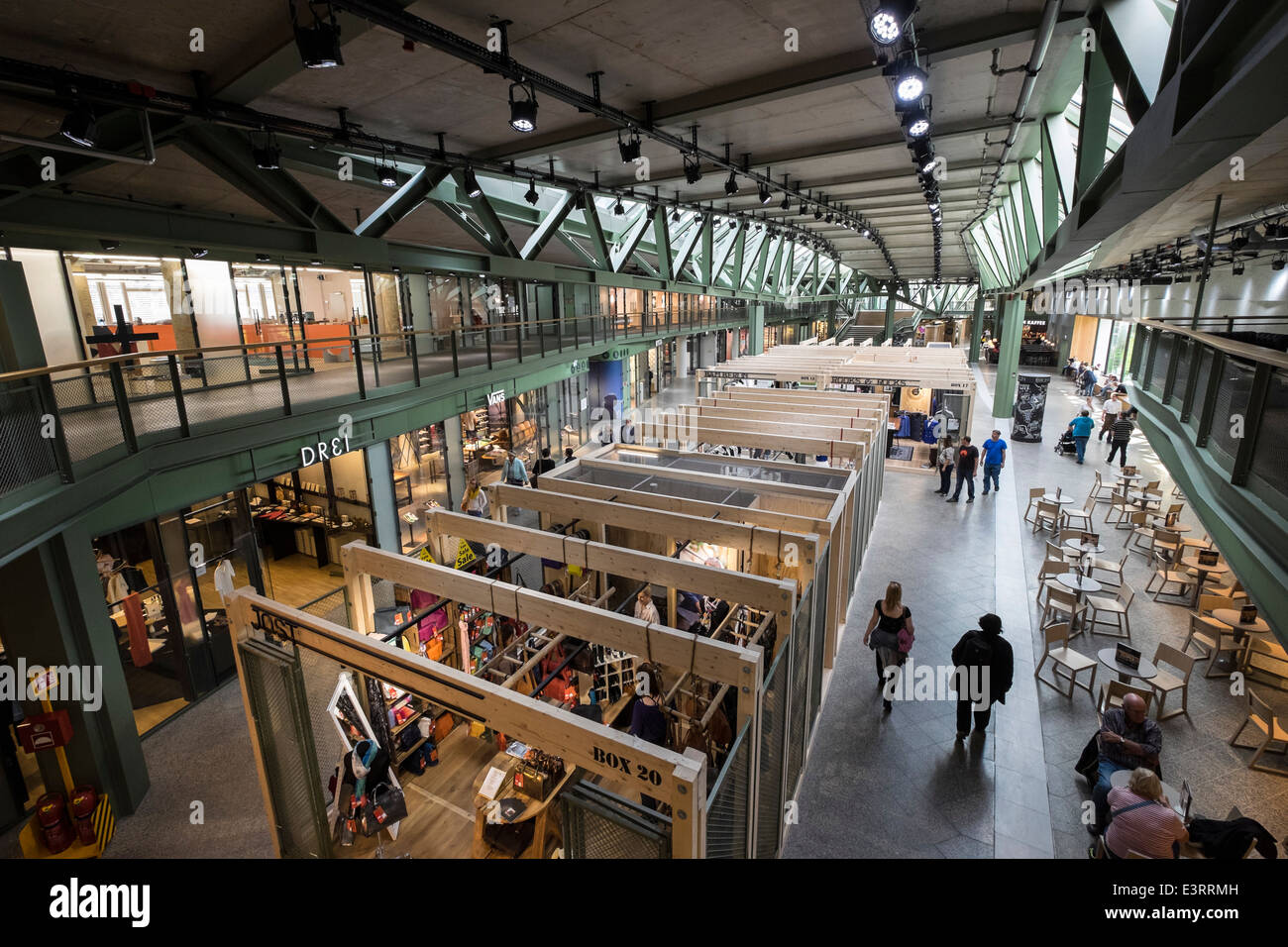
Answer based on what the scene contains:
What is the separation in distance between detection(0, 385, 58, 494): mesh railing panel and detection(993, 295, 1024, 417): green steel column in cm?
2343

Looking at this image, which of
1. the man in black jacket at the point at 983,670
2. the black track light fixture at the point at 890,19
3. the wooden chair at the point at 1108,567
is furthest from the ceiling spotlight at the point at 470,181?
the wooden chair at the point at 1108,567

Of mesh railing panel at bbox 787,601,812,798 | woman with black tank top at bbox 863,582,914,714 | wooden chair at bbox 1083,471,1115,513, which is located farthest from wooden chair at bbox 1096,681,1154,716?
wooden chair at bbox 1083,471,1115,513

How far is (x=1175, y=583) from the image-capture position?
884cm

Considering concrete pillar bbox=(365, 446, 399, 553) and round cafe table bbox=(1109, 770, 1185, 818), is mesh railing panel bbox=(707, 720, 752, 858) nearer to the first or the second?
round cafe table bbox=(1109, 770, 1185, 818)

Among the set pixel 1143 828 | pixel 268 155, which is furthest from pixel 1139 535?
pixel 268 155

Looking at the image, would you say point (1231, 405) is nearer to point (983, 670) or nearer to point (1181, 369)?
point (983, 670)

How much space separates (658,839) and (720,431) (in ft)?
26.4

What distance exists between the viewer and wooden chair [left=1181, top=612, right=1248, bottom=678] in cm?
653

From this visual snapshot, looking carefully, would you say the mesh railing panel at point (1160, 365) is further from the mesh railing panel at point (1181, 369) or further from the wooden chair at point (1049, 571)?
the wooden chair at point (1049, 571)

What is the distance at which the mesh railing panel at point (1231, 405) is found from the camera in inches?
175

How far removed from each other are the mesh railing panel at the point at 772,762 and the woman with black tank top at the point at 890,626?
2330mm

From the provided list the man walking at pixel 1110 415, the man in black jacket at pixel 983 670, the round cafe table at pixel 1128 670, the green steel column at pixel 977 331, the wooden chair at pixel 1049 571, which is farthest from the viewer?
the green steel column at pixel 977 331

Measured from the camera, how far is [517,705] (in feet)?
9.82

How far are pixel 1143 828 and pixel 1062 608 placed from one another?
4.75 m
